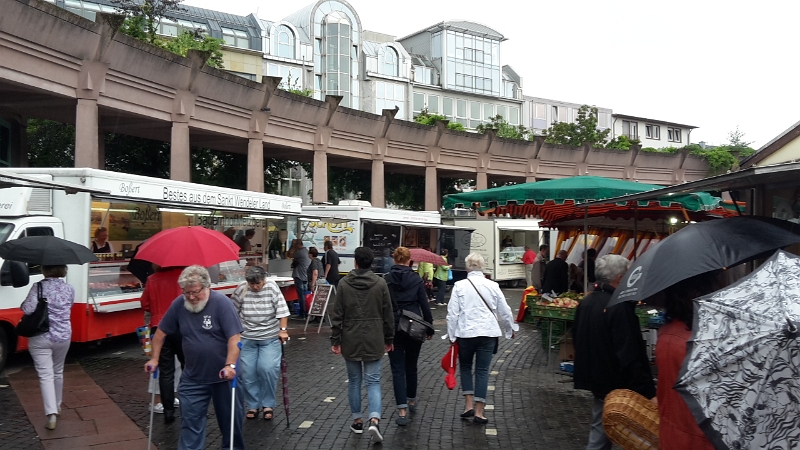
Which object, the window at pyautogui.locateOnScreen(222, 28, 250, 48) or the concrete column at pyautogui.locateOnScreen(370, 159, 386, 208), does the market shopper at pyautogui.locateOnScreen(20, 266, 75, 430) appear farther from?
the window at pyautogui.locateOnScreen(222, 28, 250, 48)

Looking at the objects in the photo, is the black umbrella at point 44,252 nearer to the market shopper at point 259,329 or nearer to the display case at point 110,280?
the market shopper at point 259,329

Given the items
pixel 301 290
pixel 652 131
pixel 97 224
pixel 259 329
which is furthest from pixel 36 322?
Result: pixel 652 131

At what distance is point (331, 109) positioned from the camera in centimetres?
2917

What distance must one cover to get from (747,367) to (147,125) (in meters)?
22.3

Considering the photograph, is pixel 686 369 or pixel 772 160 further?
pixel 772 160

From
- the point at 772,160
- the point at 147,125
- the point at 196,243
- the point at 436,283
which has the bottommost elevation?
the point at 436,283

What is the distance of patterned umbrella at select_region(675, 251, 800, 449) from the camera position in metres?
3.24

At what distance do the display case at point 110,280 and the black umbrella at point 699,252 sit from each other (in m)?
9.31

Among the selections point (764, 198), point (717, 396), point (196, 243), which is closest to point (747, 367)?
point (717, 396)

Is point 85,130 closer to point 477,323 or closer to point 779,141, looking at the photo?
point 477,323

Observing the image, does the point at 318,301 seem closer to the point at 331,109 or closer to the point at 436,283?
the point at 436,283

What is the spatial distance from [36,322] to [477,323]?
4.32m

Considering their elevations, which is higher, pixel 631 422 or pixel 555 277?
pixel 555 277

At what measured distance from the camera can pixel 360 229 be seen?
22.5 m
